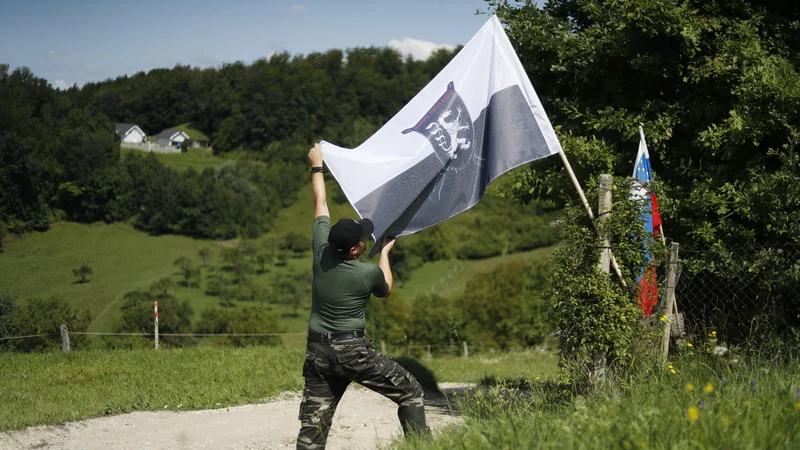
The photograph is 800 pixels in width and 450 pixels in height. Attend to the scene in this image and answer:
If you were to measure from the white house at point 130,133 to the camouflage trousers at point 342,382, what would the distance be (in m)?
53.5

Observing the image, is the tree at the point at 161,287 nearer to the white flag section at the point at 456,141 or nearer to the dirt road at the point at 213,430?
the dirt road at the point at 213,430

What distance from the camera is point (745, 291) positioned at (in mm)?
9797

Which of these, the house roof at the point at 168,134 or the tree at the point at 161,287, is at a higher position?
the house roof at the point at 168,134

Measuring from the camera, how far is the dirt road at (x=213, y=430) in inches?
336

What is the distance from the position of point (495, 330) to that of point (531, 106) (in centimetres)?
7152

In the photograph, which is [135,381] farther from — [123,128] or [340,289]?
[123,128]

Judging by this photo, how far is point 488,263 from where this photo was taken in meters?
105

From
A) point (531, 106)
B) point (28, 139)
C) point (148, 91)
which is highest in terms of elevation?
point (148, 91)

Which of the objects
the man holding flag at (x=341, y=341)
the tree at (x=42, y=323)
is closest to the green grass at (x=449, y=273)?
the tree at (x=42, y=323)

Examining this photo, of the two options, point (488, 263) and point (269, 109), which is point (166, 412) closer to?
point (269, 109)

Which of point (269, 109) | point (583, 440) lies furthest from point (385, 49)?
point (583, 440)

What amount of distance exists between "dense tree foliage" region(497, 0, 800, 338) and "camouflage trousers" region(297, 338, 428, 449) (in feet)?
11.6

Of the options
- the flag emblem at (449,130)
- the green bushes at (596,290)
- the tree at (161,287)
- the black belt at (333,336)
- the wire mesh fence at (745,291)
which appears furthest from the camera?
the tree at (161,287)

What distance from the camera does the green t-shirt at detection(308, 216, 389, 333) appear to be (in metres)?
6.08
